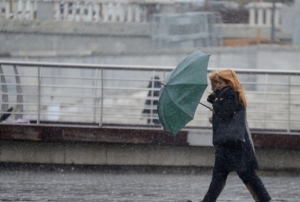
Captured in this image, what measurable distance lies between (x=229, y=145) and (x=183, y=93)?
80 centimetres

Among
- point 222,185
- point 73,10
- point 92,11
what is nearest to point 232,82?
point 222,185

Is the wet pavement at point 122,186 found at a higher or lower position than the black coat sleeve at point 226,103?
lower

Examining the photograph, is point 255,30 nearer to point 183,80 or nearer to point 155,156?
point 155,156

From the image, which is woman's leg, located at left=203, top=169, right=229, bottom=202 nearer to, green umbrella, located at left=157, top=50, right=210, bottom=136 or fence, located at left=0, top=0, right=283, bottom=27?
green umbrella, located at left=157, top=50, right=210, bottom=136

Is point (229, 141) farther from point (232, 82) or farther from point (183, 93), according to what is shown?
point (183, 93)

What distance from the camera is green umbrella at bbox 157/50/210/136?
13.0m

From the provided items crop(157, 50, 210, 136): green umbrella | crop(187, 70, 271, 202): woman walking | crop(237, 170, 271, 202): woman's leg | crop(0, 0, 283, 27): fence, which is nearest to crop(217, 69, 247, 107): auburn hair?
crop(187, 70, 271, 202): woman walking

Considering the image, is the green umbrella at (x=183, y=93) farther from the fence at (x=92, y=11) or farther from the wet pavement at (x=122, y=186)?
the fence at (x=92, y=11)

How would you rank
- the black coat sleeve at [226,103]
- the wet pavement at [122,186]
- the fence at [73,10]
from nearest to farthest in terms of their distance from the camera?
the black coat sleeve at [226,103]
the wet pavement at [122,186]
the fence at [73,10]

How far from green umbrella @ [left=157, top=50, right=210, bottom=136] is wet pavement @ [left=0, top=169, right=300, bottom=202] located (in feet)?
5.56

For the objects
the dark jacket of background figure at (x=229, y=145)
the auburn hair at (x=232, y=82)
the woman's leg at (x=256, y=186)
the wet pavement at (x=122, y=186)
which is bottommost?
the wet pavement at (x=122, y=186)

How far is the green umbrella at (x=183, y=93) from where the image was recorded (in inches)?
512

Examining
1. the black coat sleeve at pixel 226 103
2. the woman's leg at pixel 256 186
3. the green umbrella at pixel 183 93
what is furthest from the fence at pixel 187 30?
the black coat sleeve at pixel 226 103

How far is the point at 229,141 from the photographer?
501 inches
